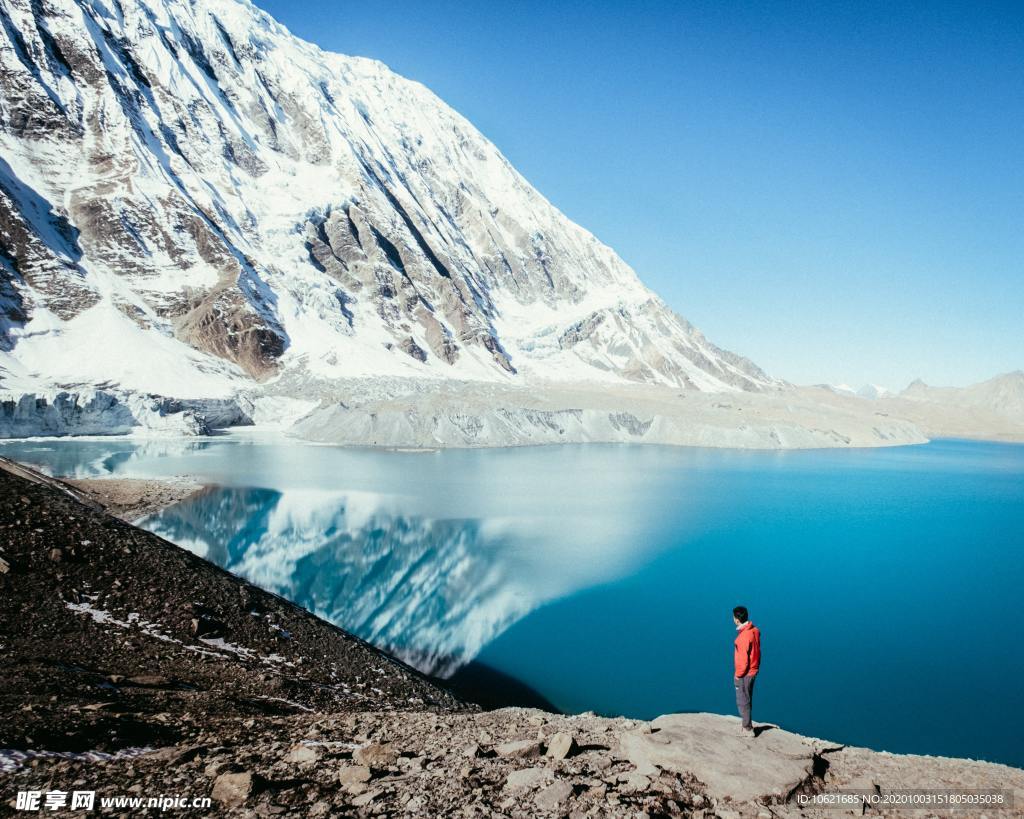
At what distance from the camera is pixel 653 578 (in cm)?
2006

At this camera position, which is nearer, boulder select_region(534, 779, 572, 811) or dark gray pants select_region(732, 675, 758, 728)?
boulder select_region(534, 779, 572, 811)

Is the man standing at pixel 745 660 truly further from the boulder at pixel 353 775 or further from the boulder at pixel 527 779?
the boulder at pixel 353 775

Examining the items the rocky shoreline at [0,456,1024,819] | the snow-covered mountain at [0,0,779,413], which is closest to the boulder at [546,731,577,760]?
the rocky shoreline at [0,456,1024,819]

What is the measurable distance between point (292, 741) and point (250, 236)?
103 meters

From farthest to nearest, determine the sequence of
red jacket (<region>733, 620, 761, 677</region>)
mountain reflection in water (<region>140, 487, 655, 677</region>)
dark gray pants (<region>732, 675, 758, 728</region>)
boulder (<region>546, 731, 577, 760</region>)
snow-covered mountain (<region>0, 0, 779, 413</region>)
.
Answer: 1. snow-covered mountain (<region>0, 0, 779, 413</region>)
2. mountain reflection in water (<region>140, 487, 655, 677</region>)
3. red jacket (<region>733, 620, 761, 677</region>)
4. dark gray pants (<region>732, 675, 758, 728</region>)
5. boulder (<region>546, 731, 577, 760</region>)

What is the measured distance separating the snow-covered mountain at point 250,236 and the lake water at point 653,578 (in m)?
32.8

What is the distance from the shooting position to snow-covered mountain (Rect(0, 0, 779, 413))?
69.1m

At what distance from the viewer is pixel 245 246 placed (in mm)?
93875

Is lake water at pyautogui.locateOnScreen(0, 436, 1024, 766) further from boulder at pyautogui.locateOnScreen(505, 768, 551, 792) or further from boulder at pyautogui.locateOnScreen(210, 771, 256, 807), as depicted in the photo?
boulder at pyautogui.locateOnScreen(210, 771, 256, 807)

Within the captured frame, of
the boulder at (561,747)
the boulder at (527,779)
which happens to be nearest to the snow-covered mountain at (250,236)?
the boulder at (561,747)

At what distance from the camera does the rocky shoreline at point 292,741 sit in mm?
4938

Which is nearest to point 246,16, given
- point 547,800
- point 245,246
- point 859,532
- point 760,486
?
point 245,246

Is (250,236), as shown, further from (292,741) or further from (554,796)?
(554,796)

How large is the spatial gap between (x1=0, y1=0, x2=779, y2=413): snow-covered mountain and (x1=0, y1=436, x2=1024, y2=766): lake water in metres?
32.8
